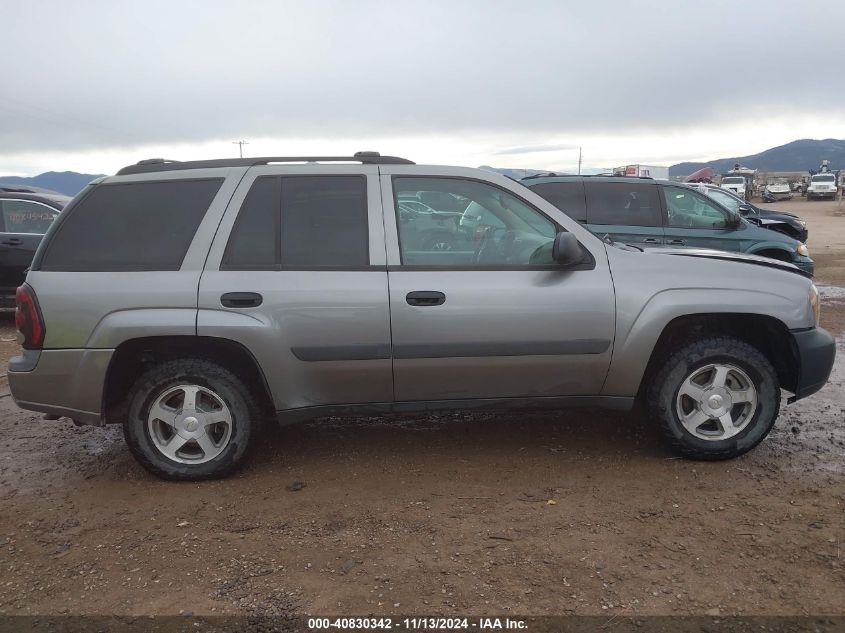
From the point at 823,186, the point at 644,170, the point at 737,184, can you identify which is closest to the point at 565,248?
the point at 644,170

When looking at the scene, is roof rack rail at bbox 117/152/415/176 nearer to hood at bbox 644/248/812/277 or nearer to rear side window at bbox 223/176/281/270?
rear side window at bbox 223/176/281/270

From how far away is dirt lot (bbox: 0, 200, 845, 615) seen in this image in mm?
2668

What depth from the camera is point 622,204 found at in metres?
8.16

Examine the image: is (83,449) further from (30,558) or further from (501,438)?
(501,438)

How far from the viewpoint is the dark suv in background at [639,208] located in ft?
26.5

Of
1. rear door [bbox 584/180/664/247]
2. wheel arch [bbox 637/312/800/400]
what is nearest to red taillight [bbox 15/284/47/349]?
wheel arch [bbox 637/312/800/400]

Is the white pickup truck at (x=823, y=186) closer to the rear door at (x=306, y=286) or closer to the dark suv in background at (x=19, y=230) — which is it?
the dark suv in background at (x=19, y=230)

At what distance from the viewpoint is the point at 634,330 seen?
3705 millimetres

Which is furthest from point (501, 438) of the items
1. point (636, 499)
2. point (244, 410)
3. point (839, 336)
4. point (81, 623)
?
point (839, 336)

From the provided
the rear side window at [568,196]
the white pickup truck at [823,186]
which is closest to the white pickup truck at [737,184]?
the white pickup truck at [823,186]

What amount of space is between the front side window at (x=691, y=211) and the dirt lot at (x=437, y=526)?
4026mm

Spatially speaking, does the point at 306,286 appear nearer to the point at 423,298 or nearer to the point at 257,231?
the point at 257,231

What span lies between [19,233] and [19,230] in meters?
0.07

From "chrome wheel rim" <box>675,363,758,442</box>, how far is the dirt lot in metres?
0.23
